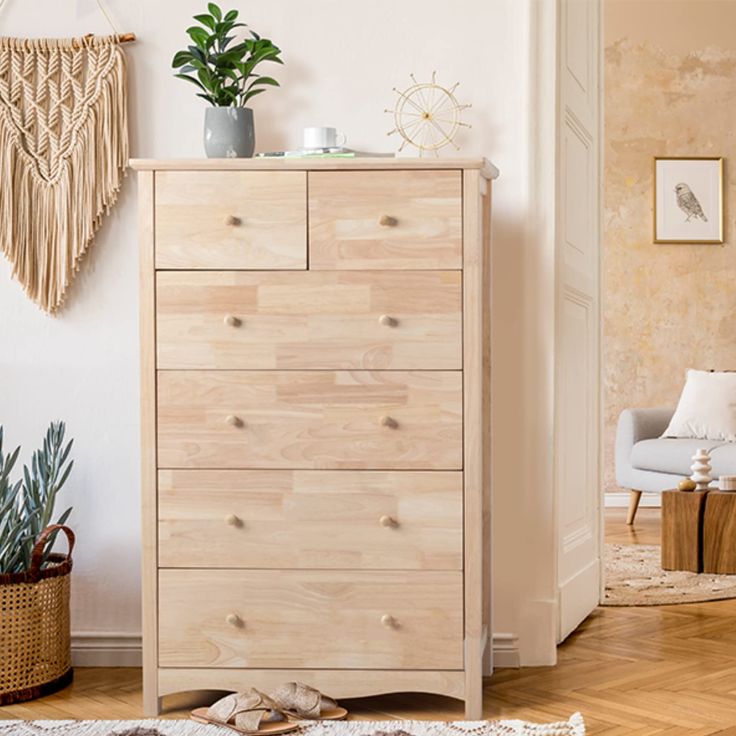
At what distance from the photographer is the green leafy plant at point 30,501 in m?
2.76

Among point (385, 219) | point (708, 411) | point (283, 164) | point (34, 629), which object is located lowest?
point (34, 629)

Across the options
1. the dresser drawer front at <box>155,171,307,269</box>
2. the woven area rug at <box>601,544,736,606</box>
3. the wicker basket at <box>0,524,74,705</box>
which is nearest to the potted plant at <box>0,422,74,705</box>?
the wicker basket at <box>0,524,74,705</box>

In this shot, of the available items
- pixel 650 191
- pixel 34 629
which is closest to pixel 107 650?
pixel 34 629

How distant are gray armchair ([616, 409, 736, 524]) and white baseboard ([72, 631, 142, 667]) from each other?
10.2 feet

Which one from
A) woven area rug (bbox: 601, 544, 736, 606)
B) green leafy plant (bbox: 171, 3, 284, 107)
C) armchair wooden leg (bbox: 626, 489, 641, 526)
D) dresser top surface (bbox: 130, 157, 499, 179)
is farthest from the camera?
armchair wooden leg (bbox: 626, 489, 641, 526)

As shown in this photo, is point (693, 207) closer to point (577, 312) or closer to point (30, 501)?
point (577, 312)

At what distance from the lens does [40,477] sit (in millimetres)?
2941

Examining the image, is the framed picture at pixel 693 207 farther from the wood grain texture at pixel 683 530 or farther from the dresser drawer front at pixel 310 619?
the dresser drawer front at pixel 310 619

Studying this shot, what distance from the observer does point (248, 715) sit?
2.44 m

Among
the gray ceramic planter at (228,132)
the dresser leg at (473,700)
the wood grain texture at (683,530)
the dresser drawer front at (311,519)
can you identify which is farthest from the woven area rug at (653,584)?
the gray ceramic planter at (228,132)

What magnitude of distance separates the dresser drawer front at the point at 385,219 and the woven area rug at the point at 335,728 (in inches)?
41.2

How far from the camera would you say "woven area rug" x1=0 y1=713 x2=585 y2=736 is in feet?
8.02

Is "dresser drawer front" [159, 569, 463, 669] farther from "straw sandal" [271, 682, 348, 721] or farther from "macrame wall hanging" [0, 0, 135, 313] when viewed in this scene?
"macrame wall hanging" [0, 0, 135, 313]

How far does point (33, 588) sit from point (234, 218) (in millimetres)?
1041
